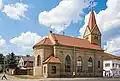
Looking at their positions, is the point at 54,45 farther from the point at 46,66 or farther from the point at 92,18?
the point at 92,18

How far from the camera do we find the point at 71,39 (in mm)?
76062

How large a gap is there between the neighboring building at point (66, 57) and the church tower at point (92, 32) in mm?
2505

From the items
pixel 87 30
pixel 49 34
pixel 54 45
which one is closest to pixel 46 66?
pixel 54 45

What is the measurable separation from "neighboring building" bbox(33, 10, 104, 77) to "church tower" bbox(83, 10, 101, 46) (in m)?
2.50

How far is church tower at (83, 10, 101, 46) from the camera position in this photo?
84.6 metres

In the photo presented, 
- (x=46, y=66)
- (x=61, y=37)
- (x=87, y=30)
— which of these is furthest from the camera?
(x=87, y=30)

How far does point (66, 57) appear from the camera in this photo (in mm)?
70688

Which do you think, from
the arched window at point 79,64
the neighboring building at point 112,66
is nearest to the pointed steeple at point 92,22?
the arched window at point 79,64

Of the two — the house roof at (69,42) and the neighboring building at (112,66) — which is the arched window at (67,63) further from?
the neighboring building at (112,66)

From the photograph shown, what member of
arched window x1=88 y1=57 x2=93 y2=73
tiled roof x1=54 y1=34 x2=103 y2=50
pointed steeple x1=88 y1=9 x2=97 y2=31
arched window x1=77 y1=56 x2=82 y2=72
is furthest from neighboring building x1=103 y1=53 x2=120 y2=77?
arched window x1=77 y1=56 x2=82 y2=72

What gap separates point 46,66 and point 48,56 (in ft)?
13.5

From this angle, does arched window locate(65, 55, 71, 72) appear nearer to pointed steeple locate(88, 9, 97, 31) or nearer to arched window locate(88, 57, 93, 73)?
arched window locate(88, 57, 93, 73)

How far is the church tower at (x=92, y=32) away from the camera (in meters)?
84.6


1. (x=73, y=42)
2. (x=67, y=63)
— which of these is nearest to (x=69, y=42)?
(x=73, y=42)
